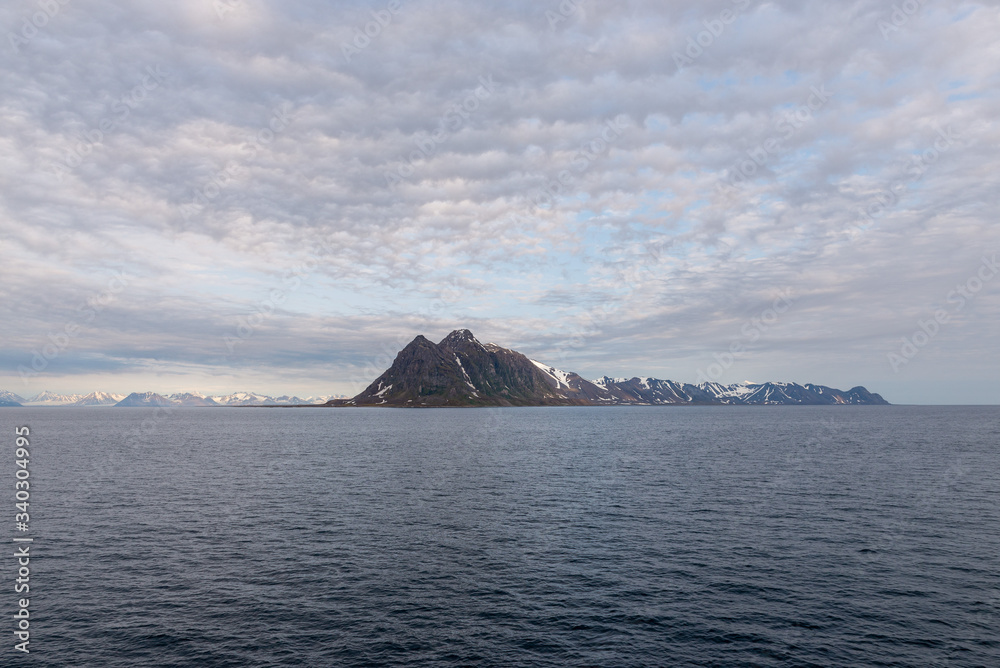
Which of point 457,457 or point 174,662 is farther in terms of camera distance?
point 457,457

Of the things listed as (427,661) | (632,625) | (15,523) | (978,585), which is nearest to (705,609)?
(632,625)

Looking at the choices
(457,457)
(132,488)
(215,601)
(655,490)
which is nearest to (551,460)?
(457,457)

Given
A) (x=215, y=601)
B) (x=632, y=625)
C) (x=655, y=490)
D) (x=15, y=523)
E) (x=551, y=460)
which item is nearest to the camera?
(x=632, y=625)

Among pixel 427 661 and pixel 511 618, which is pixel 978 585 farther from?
pixel 427 661

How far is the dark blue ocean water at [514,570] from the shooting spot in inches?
1225

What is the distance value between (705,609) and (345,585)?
2761cm

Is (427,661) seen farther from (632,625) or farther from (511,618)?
(632,625)

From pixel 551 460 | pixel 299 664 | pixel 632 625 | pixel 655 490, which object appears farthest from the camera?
pixel 551 460

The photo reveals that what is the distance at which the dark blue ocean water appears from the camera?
1225 inches

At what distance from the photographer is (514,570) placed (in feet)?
146

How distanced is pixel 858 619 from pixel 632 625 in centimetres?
1561

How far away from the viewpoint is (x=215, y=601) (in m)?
37.5

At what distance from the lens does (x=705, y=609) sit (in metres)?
36.1

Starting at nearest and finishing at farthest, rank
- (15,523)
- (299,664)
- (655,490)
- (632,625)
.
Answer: (299,664), (632,625), (15,523), (655,490)
